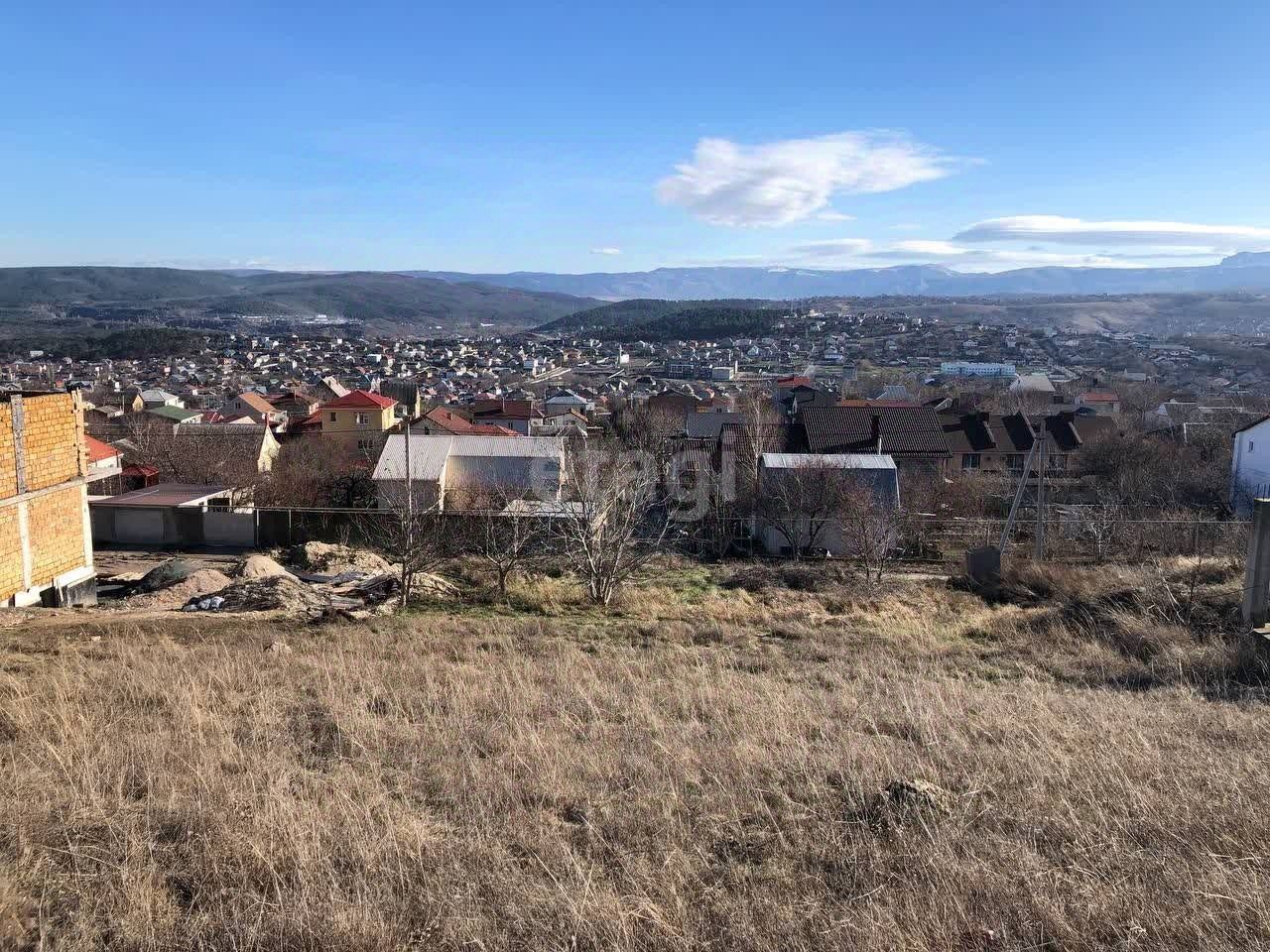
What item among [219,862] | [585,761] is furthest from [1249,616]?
[219,862]

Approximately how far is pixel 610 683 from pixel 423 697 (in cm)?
156

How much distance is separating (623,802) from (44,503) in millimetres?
12064

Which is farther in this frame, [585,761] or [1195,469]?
[1195,469]

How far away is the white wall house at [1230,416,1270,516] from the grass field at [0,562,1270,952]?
23875 mm

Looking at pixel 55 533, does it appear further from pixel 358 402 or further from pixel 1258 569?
pixel 358 402

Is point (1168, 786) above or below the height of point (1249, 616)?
above

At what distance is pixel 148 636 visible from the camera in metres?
9.67

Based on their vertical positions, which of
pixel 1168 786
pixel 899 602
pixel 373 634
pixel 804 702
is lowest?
pixel 899 602

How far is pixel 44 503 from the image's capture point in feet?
42.0

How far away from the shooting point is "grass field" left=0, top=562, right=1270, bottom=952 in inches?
123

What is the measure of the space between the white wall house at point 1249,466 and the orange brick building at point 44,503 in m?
30.8

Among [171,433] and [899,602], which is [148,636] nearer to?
[899,602]

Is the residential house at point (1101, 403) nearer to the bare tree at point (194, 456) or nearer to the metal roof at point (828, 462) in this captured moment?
the metal roof at point (828, 462)

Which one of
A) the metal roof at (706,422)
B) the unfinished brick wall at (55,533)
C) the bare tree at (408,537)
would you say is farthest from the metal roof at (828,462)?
the unfinished brick wall at (55,533)
